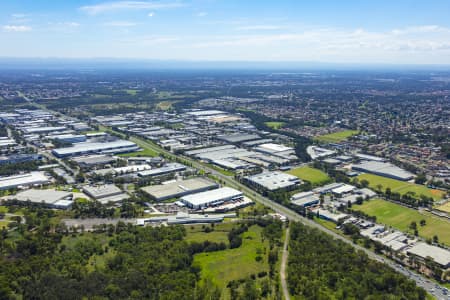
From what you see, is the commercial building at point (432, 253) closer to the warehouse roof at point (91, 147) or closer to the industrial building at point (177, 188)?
the industrial building at point (177, 188)

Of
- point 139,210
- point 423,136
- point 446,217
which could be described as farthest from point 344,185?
point 423,136

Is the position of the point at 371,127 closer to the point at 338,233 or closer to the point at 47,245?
the point at 338,233

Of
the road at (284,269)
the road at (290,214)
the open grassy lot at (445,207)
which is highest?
the open grassy lot at (445,207)

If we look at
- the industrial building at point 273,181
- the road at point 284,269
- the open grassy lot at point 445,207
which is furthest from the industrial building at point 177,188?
the open grassy lot at point 445,207

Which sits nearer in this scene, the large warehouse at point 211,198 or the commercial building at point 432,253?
the commercial building at point 432,253

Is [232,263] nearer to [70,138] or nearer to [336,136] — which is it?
[70,138]

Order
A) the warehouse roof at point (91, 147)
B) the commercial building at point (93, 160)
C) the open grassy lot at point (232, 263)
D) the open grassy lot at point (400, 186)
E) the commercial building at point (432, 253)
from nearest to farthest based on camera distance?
the open grassy lot at point (232, 263)
the commercial building at point (432, 253)
the open grassy lot at point (400, 186)
the commercial building at point (93, 160)
the warehouse roof at point (91, 147)

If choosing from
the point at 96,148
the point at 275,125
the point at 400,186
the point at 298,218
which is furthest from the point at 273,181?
the point at 275,125
